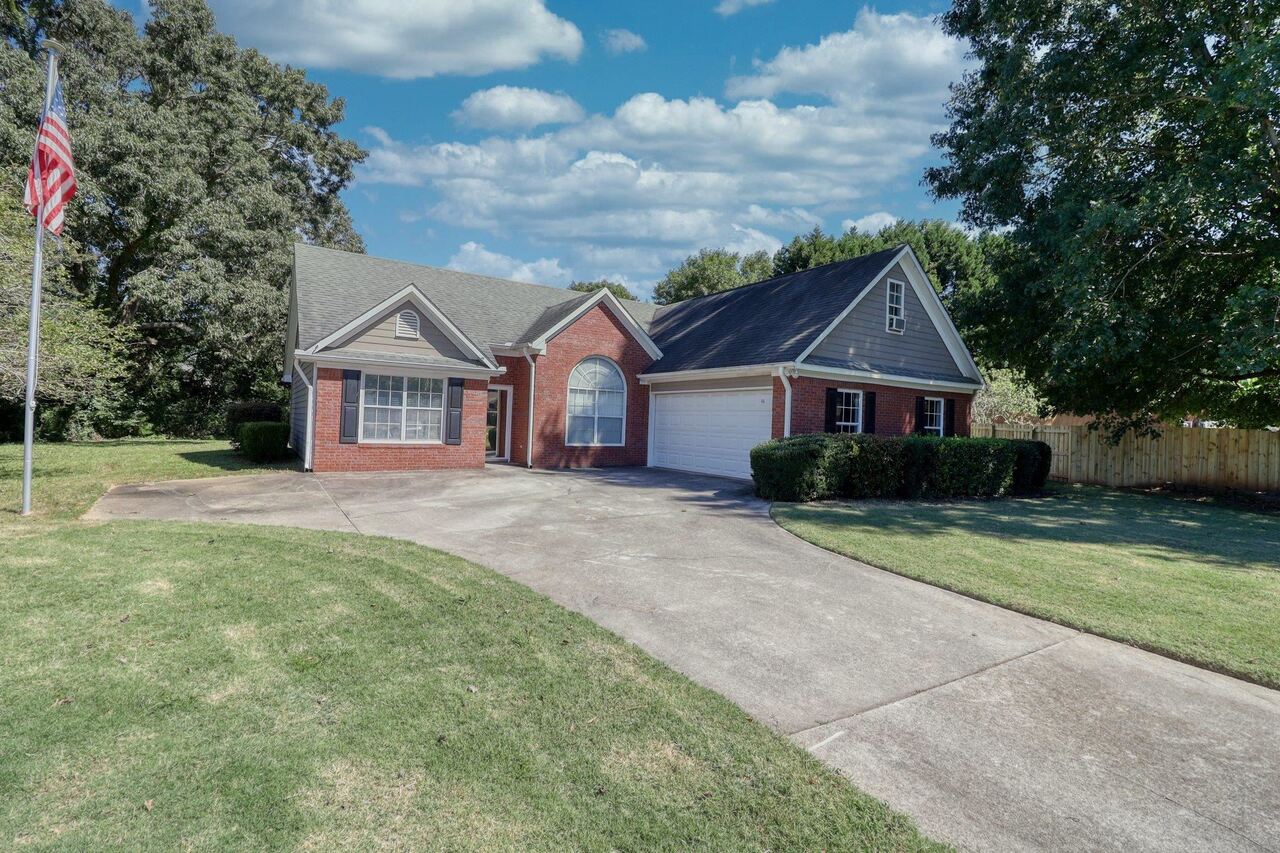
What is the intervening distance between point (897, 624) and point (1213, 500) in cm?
1602

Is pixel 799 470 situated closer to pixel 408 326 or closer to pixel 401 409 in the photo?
→ pixel 401 409

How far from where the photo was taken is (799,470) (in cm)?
1175

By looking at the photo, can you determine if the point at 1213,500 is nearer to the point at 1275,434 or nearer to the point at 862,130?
the point at 1275,434

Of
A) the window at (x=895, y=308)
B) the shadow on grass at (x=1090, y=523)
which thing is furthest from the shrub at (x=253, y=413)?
the window at (x=895, y=308)

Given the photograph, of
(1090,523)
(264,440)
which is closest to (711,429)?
(1090,523)

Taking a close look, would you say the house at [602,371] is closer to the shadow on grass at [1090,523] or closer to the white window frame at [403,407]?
the white window frame at [403,407]

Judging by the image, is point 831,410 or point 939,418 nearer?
point 831,410

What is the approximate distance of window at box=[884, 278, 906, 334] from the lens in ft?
56.3

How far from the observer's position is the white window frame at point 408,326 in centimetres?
1541

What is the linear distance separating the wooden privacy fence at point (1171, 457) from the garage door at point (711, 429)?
31.6 feet

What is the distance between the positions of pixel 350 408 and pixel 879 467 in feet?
38.4

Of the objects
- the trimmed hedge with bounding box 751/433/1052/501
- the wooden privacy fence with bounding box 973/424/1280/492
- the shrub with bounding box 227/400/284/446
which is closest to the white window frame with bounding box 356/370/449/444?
the shrub with bounding box 227/400/284/446

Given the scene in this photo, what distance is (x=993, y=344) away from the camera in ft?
60.1

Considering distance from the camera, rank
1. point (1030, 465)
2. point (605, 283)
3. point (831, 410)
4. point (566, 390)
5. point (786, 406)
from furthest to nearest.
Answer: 1. point (605, 283)
2. point (566, 390)
3. point (831, 410)
4. point (1030, 465)
5. point (786, 406)
